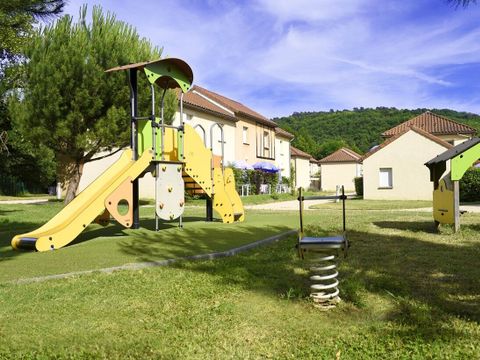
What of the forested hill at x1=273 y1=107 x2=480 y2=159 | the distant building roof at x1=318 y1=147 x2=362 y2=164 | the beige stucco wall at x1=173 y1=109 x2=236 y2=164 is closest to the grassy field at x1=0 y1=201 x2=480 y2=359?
the beige stucco wall at x1=173 y1=109 x2=236 y2=164

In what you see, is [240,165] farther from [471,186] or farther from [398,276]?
[398,276]

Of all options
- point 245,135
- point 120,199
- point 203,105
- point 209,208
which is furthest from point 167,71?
point 245,135

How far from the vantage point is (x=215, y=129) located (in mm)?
30156

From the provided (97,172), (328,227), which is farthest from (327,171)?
(328,227)

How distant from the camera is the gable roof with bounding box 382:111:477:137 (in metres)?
34.9

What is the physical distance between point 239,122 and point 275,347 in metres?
30.6

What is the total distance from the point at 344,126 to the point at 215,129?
5991cm

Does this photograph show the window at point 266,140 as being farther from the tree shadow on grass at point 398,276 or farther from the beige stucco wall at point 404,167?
the tree shadow on grass at point 398,276

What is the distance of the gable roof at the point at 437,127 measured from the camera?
34862mm

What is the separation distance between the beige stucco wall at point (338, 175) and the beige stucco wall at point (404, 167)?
19260 millimetres

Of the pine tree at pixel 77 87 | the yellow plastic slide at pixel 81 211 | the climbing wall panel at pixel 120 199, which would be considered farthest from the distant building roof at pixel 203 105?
the climbing wall panel at pixel 120 199

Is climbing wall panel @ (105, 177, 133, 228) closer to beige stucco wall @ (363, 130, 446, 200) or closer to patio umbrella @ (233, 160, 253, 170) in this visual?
patio umbrella @ (233, 160, 253, 170)

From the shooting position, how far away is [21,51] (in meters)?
18.5

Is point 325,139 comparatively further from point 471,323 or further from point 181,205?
point 471,323
